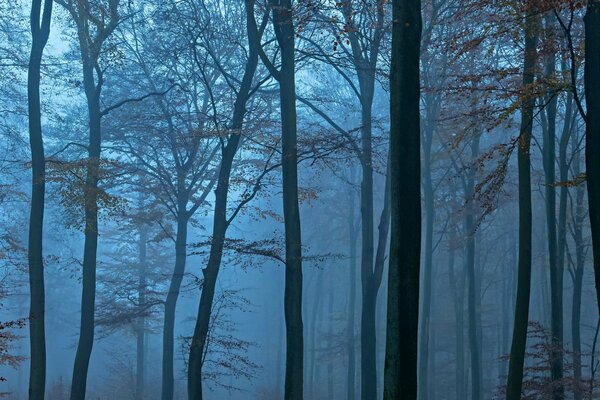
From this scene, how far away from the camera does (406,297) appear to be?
821 cm

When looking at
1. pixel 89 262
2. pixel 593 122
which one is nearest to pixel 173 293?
pixel 89 262

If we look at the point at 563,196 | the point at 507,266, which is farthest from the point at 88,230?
the point at 507,266

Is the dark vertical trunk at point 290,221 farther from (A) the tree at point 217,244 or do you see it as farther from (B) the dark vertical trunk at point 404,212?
(B) the dark vertical trunk at point 404,212

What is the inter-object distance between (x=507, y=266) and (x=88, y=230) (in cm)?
3098

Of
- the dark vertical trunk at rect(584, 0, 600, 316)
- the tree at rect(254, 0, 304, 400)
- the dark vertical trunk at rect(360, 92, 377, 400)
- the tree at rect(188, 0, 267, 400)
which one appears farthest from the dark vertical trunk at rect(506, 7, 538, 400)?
the tree at rect(188, 0, 267, 400)

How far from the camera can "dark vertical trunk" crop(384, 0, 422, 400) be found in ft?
26.8

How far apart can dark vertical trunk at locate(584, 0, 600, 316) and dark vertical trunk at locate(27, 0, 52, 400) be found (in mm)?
9871

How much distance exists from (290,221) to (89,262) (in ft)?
21.2

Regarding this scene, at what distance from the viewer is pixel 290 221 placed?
45.5 feet

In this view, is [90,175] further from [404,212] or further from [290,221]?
[404,212]

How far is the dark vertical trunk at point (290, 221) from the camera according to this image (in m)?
13.2

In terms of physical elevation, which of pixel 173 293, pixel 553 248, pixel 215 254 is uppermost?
pixel 553 248

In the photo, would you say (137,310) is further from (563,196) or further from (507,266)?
(507,266)

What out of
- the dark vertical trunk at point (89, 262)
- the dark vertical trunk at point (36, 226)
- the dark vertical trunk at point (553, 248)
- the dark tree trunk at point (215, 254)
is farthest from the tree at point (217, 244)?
the dark vertical trunk at point (553, 248)
